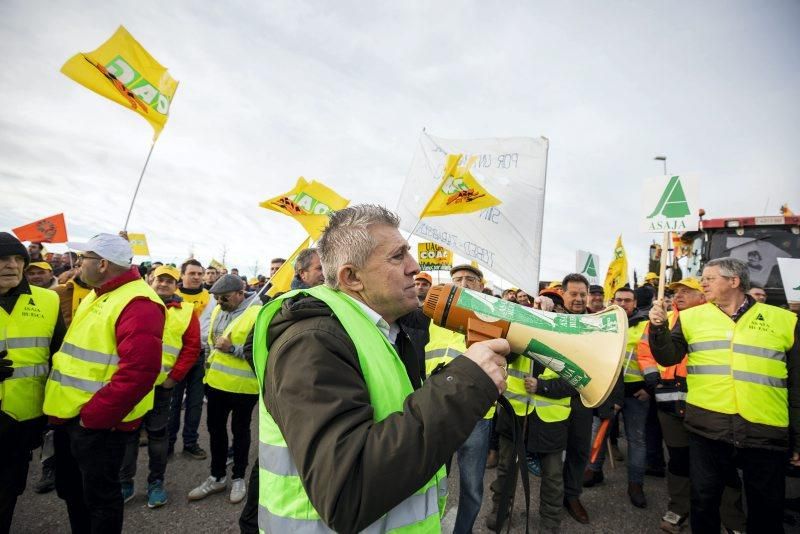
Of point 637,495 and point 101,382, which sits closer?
point 101,382

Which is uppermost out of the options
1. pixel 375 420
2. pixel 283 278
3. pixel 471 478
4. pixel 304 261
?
pixel 304 261

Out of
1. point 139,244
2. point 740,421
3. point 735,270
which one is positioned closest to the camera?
point 740,421

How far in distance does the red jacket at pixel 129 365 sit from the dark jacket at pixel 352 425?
1.86 meters

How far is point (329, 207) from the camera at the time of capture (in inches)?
220

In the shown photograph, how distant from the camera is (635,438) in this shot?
409 centimetres

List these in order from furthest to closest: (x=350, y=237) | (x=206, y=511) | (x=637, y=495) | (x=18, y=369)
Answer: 1. (x=637, y=495)
2. (x=206, y=511)
3. (x=18, y=369)
4. (x=350, y=237)

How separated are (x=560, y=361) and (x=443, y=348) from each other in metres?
1.69

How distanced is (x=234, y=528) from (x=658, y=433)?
16.7 feet

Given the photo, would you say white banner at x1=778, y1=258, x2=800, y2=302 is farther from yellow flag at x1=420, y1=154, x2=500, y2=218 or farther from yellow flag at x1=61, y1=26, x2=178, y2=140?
yellow flag at x1=61, y1=26, x2=178, y2=140

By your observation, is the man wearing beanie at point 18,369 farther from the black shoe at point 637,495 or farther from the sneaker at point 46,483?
the black shoe at point 637,495

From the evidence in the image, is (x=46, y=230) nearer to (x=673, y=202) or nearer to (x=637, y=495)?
(x=673, y=202)

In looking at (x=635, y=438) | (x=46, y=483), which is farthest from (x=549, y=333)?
(x=46, y=483)

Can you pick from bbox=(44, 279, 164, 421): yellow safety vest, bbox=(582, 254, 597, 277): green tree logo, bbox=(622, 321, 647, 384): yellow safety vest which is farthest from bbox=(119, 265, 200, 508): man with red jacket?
bbox=(582, 254, 597, 277): green tree logo

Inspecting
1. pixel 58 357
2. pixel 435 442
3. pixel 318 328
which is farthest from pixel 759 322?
pixel 58 357
